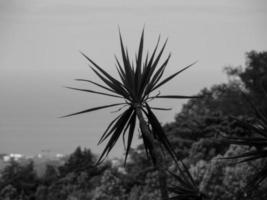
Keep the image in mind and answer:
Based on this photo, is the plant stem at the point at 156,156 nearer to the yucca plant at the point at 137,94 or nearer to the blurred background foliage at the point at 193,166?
the yucca plant at the point at 137,94

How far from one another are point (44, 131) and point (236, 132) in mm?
87018

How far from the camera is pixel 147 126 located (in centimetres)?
480

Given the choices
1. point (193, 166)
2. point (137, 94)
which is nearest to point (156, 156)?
point (137, 94)

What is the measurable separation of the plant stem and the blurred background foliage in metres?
0.63

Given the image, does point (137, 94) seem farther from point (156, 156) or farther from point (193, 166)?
point (193, 166)

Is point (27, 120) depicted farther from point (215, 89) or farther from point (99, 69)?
point (99, 69)

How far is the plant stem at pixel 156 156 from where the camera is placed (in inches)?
180

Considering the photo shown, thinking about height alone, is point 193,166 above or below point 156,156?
above

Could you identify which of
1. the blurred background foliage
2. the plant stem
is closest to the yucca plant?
the plant stem

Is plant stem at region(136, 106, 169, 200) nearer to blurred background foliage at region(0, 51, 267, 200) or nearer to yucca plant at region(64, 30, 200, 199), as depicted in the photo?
yucca plant at region(64, 30, 200, 199)

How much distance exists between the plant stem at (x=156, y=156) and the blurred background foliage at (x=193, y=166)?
2.07ft

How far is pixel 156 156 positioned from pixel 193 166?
296 inches

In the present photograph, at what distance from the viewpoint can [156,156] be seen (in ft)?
15.4

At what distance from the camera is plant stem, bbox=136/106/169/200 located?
4578mm
